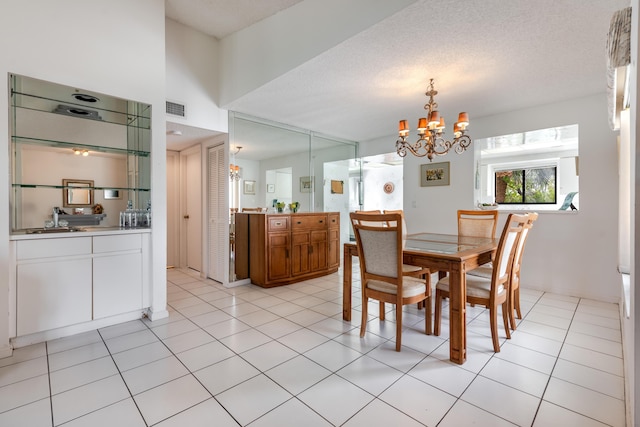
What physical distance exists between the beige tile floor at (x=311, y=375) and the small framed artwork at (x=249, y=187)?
1981mm

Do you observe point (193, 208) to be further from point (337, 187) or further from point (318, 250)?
point (337, 187)

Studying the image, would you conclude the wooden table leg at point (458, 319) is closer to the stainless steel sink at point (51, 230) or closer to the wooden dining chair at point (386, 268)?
the wooden dining chair at point (386, 268)

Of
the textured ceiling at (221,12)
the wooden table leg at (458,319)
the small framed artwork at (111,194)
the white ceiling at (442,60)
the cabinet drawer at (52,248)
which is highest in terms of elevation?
the textured ceiling at (221,12)

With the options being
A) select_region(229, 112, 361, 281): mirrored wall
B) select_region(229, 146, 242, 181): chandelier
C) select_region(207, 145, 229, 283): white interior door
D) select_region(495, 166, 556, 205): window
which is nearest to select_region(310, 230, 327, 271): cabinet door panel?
select_region(229, 112, 361, 281): mirrored wall

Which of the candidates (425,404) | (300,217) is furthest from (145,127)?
(425,404)

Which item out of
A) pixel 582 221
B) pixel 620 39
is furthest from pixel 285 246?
pixel 582 221

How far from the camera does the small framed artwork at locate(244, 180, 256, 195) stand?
423cm

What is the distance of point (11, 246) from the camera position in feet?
7.04

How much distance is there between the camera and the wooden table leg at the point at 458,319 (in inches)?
77.7

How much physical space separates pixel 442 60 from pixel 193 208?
4.07 m

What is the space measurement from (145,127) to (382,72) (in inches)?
94.2

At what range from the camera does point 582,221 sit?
3379 millimetres

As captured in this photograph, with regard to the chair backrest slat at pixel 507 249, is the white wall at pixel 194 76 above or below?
above

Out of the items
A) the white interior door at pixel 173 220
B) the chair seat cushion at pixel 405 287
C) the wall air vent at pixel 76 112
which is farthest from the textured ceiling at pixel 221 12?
the chair seat cushion at pixel 405 287
